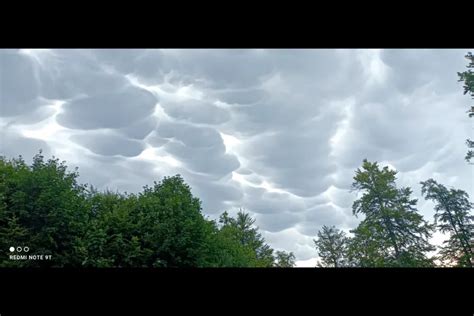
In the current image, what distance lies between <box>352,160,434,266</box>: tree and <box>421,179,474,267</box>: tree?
0.91 m

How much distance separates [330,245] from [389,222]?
13.2 ft

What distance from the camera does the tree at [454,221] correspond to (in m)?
9.34

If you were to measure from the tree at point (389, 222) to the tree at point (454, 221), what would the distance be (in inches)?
36.0

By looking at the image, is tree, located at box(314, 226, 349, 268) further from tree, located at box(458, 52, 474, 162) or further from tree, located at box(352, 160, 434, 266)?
tree, located at box(458, 52, 474, 162)

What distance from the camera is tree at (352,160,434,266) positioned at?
10688 millimetres

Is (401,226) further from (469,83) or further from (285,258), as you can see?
(285,258)
